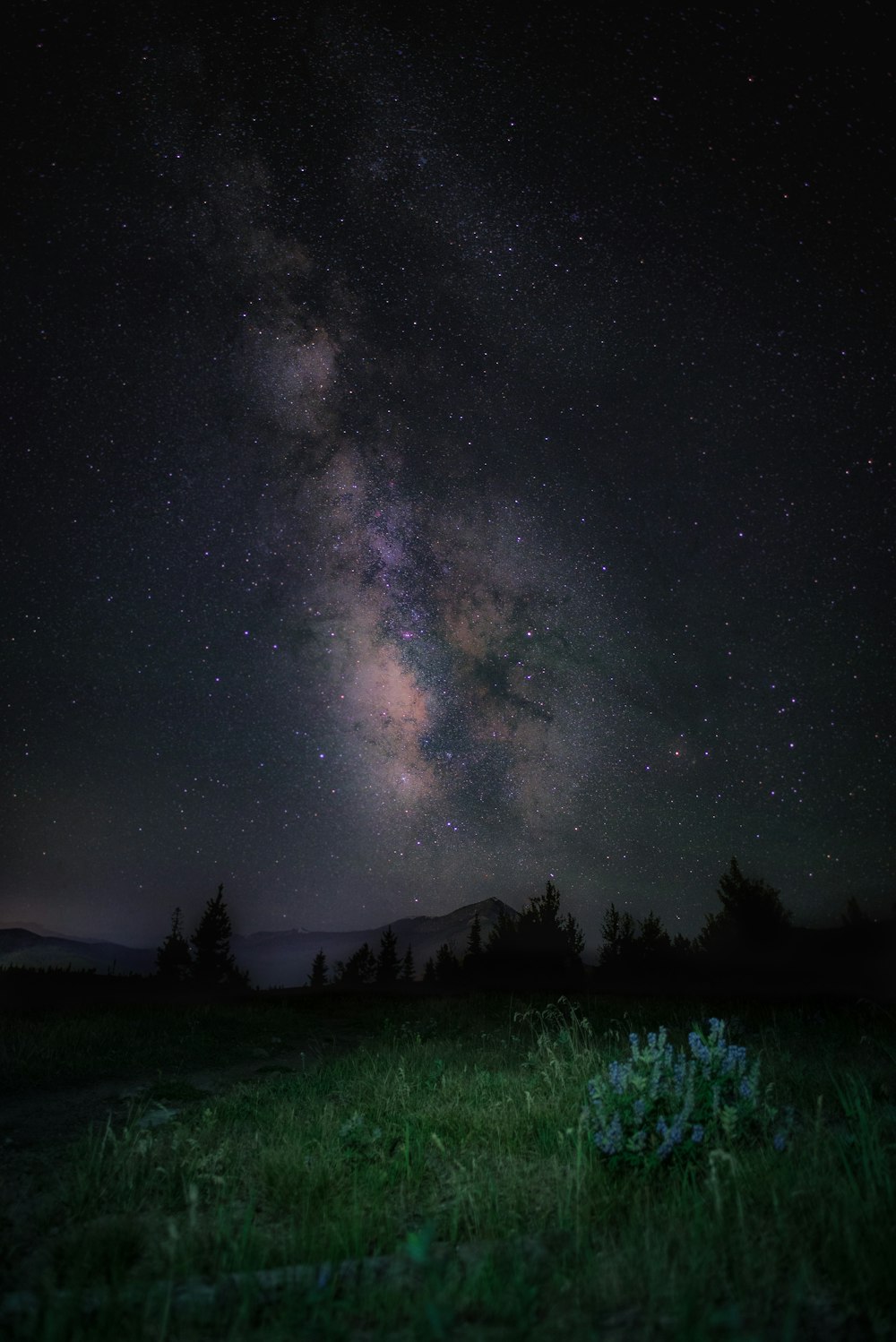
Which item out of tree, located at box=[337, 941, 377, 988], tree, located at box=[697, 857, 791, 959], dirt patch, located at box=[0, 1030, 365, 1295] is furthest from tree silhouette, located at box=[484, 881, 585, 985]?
dirt patch, located at box=[0, 1030, 365, 1295]

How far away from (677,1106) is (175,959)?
2410 inches

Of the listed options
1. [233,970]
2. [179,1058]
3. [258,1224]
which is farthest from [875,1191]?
[233,970]

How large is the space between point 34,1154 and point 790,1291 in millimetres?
4931

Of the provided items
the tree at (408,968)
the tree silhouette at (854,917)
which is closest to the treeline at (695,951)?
the tree silhouette at (854,917)

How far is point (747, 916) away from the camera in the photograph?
42688 mm

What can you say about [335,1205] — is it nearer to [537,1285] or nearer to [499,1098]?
[537,1285]

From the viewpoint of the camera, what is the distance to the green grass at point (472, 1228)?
1.95m

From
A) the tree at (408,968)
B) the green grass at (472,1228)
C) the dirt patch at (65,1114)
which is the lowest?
the tree at (408,968)

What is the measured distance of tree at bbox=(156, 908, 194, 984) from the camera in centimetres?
5325

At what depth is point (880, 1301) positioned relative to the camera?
189 centimetres

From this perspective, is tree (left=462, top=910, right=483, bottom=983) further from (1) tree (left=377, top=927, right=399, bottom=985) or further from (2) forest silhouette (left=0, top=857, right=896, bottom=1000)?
(1) tree (left=377, top=927, right=399, bottom=985)

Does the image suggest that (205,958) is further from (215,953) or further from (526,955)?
(526,955)

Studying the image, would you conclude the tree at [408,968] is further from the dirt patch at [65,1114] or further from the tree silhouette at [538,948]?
the dirt patch at [65,1114]

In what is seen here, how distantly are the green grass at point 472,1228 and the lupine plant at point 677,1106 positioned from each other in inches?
4.7
